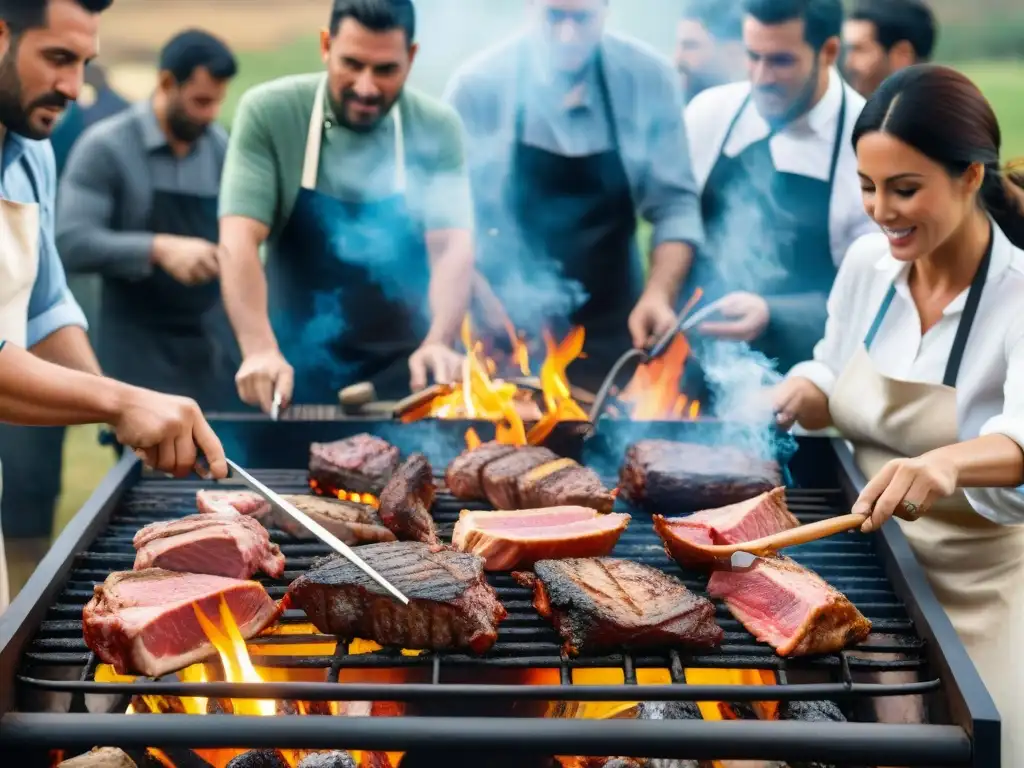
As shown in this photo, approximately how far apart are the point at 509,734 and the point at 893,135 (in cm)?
239

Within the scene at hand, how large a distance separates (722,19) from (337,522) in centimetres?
491

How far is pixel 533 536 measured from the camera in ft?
11.2

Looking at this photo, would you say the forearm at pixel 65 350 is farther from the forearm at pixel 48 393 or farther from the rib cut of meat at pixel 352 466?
the forearm at pixel 48 393

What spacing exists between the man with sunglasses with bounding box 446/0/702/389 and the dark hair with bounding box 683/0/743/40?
73cm

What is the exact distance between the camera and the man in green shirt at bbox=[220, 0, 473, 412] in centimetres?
548

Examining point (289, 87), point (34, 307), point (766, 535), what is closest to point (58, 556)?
point (34, 307)

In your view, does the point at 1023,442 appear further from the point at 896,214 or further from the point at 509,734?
the point at 509,734

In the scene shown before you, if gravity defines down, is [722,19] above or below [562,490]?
above

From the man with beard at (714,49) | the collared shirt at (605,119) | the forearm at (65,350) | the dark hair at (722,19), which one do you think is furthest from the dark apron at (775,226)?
the forearm at (65,350)

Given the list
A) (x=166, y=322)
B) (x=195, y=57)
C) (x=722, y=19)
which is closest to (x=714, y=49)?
(x=722, y=19)

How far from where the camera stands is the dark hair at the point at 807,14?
5539mm

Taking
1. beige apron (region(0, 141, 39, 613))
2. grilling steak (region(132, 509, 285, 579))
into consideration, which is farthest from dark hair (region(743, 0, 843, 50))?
grilling steak (region(132, 509, 285, 579))

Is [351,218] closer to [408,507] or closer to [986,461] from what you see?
[408,507]

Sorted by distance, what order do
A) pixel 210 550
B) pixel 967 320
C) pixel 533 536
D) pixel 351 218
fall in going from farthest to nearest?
pixel 351 218 < pixel 967 320 < pixel 533 536 < pixel 210 550
